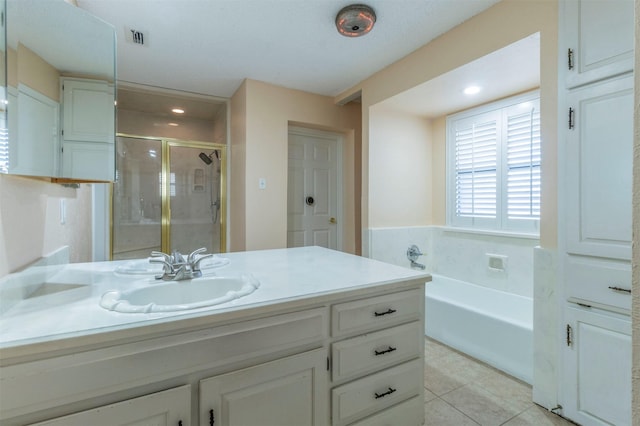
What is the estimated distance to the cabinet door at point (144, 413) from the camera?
730mm

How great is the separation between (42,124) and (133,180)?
88.0 inches

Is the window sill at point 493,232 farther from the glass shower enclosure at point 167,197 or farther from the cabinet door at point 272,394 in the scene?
the glass shower enclosure at point 167,197

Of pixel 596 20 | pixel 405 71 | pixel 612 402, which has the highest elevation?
pixel 405 71

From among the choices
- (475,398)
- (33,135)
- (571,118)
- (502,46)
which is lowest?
(475,398)

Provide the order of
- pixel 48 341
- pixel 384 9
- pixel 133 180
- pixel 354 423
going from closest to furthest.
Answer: pixel 48 341
pixel 354 423
pixel 384 9
pixel 133 180

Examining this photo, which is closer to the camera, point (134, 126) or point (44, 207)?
point (44, 207)

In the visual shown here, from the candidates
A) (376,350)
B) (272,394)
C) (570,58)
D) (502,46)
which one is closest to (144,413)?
(272,394)

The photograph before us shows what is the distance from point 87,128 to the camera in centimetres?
130

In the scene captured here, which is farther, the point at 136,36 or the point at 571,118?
the point at 136,36

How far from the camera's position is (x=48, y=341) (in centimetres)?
69

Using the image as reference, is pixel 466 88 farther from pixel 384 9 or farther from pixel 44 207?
pixel 44 207

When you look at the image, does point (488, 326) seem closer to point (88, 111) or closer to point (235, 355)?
point (235, 355)

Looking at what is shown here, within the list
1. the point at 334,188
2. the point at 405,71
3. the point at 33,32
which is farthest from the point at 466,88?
the point at 33,32

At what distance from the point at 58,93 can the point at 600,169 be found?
243cm
